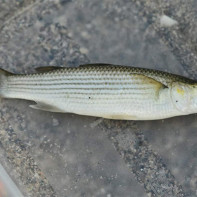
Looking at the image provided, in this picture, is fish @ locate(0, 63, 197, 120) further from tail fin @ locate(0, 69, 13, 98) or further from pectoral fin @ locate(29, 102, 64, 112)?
tail fin @ locate(0, 69, 13, 98)

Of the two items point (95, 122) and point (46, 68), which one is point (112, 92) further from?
point (46, 68)

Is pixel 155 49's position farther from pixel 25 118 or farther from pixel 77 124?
pixel 25 118

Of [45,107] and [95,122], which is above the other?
[45,107]

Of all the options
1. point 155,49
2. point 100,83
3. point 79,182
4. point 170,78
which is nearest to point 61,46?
point 100,83

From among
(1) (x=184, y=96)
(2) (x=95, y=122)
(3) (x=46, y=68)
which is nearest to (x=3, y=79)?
(3) (x=46, y=68)

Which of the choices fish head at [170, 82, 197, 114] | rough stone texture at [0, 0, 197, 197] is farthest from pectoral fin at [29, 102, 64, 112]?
fish head at [170, 82, 197, 114]

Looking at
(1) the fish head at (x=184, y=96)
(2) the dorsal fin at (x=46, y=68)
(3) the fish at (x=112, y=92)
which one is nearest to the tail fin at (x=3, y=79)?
(3) the fish at (x=112, y=92)
